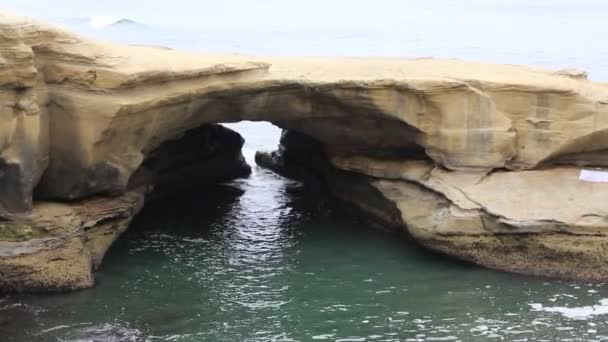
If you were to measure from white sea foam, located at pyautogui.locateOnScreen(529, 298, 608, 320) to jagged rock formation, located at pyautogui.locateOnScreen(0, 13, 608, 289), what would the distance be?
0.97 metres

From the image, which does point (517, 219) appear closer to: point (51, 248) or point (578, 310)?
point (578, 310)

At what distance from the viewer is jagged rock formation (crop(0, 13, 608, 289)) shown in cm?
1277

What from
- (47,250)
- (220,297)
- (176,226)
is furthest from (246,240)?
(47,250)

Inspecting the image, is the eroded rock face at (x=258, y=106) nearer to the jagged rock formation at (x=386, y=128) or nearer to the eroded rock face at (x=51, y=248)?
the jagged rock formation at (x=386, y=128)

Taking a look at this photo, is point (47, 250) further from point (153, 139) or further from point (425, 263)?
point (425, 263)

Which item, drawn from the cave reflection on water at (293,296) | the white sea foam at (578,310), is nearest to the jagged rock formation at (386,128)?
the cave reflection on water at (293,296)

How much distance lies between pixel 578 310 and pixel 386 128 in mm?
4049

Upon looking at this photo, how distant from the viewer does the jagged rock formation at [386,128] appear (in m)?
12.8

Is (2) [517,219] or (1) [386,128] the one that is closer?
(2) [517,219]

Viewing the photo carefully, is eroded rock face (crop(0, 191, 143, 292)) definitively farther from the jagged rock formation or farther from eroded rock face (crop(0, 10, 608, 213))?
eroded rock face (crop(0, 10, 608, 213))

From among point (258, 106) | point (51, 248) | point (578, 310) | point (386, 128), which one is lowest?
point (578, 310)

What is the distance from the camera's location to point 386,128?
15.0 m

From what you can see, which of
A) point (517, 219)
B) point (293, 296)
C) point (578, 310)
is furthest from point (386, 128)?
point (578, 310)

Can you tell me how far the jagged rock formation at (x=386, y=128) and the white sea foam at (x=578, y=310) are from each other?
0.97m
